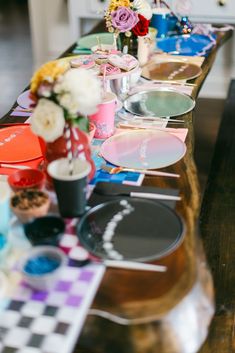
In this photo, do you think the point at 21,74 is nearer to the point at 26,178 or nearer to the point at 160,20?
the point at 160,20

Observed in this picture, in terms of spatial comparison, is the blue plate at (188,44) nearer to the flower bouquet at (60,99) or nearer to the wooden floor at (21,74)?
the wooden floor at (21,74)

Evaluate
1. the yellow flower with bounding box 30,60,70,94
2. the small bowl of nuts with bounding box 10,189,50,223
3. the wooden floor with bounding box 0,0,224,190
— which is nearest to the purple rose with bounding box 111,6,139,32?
the yellow flower with bounding box 30,60,70,94

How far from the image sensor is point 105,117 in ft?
5.98

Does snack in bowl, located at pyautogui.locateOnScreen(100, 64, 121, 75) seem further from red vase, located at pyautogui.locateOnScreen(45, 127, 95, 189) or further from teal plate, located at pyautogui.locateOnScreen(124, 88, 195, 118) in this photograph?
red vase, located at pyautogui.locateOnScreen(45, 127, 95, 189)

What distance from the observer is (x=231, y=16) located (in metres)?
3.75

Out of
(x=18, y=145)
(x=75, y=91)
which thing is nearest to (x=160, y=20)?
(x=18, y=145)

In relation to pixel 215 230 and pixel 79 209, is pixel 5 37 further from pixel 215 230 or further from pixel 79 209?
pixel 79 209

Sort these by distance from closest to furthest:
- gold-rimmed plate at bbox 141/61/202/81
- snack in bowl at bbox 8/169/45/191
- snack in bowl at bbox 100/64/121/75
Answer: snack in bowl at bbox 8/169/45/191, snack in bowl at bbox 100/64/121/75, gold-rimmed plate at bbox 141/61/202/81

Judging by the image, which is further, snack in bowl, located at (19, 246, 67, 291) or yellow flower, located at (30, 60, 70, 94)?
yellow flower, located at (30, 60, 70, 94)

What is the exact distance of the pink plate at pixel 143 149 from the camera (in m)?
1.71

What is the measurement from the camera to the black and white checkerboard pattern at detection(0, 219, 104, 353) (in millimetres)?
1060

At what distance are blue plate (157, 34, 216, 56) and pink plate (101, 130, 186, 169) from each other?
0.96 metres

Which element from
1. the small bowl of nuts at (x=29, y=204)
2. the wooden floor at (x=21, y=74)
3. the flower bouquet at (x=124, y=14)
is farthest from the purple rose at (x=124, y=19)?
the wooden floor at (x=21, y=74)

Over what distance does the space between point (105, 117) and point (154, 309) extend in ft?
2.78
